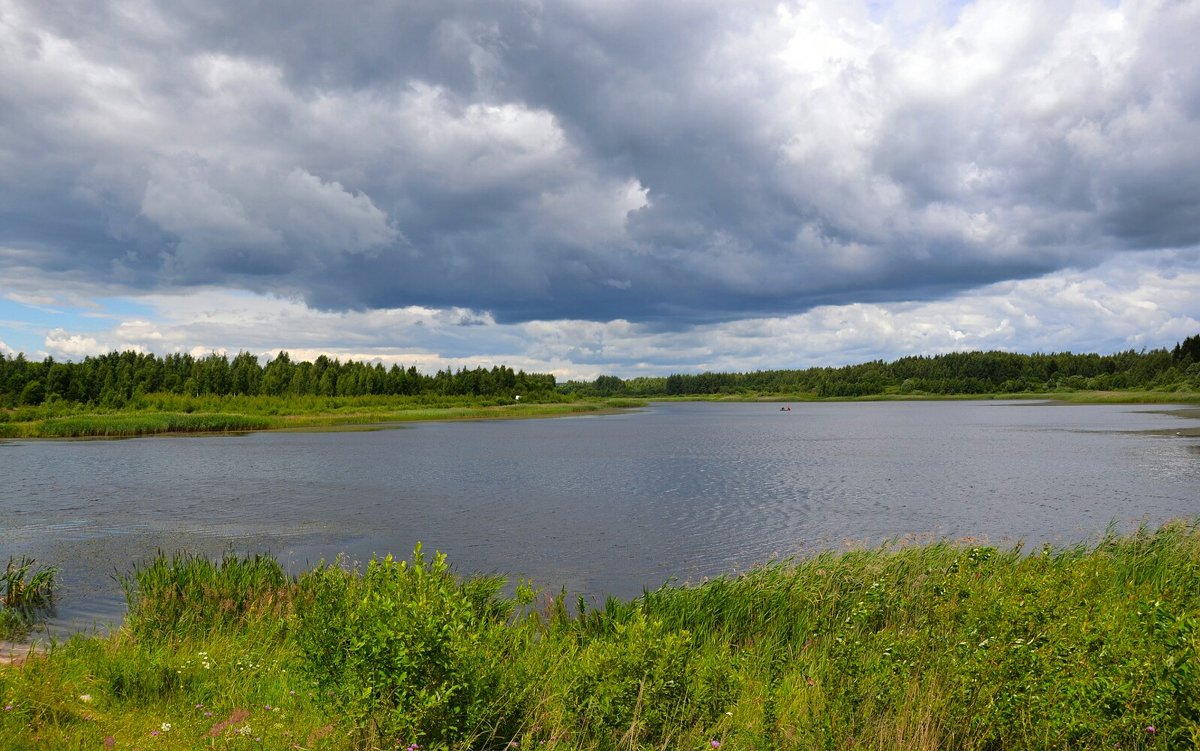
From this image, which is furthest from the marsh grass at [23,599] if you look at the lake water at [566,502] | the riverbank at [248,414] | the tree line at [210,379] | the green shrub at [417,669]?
the tree line at [210,379]

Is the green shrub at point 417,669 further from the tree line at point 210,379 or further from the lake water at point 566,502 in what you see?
the tree line at point 210,379

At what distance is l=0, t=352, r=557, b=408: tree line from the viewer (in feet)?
414

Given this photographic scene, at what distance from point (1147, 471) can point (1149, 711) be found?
46193mm

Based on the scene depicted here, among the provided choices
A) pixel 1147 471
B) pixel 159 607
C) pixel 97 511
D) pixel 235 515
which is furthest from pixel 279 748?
pixel 1147 471

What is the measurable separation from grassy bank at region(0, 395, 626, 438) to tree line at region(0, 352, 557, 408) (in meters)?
12.1

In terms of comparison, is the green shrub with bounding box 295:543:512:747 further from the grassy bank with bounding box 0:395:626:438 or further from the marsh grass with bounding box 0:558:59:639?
the grassy bank with bounding box 0:395:626:438

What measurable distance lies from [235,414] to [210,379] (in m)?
46.8

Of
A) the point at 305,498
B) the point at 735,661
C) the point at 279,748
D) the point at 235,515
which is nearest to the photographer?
the point at 279,748

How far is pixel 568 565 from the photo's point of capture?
866 inches

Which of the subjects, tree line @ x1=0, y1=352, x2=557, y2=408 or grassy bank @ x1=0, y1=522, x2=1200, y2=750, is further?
tree line @ x1=0, y1=352, x2=557, y2=408

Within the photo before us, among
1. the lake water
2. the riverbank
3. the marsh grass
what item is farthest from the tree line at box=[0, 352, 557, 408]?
the marsh grass

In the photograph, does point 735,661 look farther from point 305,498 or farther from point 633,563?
point 305,498

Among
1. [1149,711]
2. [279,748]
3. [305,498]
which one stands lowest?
[305,498]

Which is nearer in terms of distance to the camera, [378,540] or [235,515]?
[378,540]
